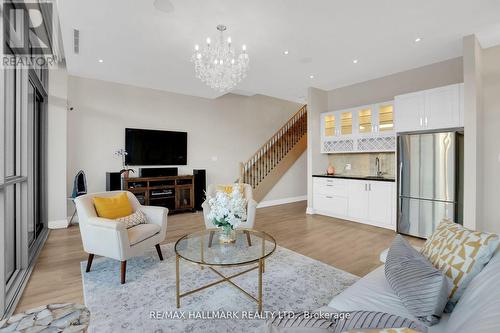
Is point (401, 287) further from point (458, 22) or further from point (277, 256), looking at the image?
point (458, 22)

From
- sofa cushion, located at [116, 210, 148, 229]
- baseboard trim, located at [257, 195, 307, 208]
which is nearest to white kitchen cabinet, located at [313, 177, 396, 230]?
baseboard trim, located at [257, 195, 307, 208]

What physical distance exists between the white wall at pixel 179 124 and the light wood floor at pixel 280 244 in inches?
55.9

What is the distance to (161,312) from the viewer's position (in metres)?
1.97

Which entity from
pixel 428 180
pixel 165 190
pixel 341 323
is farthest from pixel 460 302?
pixel 165 190

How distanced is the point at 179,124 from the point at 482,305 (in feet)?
19.3

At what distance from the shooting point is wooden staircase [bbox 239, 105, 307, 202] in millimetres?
6641

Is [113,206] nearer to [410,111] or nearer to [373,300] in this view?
[373,300]

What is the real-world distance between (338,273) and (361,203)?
97.4 inches

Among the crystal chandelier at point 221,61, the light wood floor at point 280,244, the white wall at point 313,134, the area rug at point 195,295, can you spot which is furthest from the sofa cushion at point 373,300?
the white wall at point 313,134

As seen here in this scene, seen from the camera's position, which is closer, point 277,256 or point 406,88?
point 277,256

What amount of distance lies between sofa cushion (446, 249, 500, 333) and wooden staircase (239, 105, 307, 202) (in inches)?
209

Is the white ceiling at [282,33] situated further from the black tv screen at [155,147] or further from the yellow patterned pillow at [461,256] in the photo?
the yellow patterned pillow at [461,256]

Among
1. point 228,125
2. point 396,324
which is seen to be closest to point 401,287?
point 396,324

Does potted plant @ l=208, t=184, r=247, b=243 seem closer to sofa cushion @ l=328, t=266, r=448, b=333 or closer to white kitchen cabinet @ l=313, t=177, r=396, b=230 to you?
sofa cushion @ l=328, t=266, r=448, b=333
